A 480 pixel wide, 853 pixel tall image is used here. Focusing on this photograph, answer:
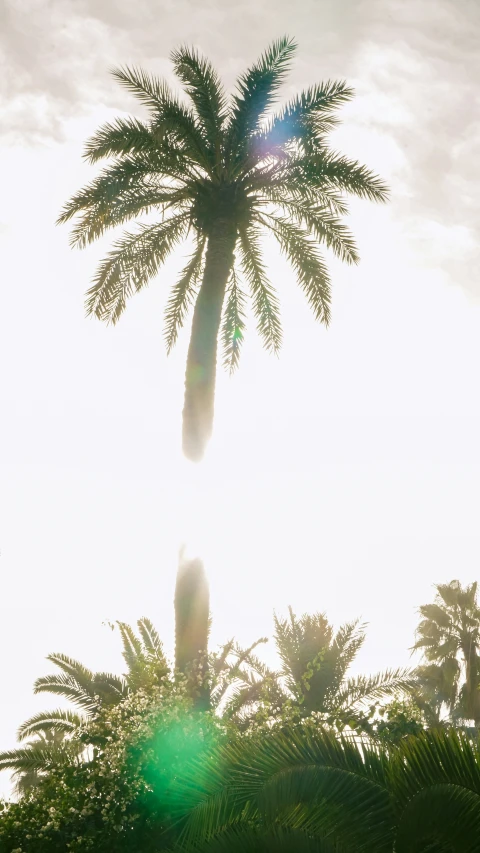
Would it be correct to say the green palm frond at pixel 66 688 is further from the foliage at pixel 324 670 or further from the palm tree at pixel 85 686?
the foliage at pixel 324 670

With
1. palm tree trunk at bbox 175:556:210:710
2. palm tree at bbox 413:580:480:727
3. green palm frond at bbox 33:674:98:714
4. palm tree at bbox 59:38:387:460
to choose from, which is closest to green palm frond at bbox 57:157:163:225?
palm tree at bbox 59:38:387:460

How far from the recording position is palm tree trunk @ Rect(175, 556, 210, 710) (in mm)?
12248

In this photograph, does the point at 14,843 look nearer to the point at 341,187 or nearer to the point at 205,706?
the point at 205,706

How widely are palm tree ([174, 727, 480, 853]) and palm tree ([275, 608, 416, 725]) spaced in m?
13.7

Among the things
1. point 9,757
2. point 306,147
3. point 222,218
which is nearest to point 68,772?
point 9,757

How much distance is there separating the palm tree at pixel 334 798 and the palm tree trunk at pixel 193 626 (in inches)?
215

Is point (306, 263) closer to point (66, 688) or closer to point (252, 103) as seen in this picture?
point (252, 103)

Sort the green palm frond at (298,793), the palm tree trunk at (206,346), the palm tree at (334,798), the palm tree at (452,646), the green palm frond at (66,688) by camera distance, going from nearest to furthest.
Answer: the palm tree at (334,798)
the green palm frond at (298,793)
the palm tree trunk at (206,346)
the green palm frond at (66,688)
the palm tree at (452,646)

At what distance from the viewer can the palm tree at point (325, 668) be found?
805 inches

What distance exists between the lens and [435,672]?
27.2 metres

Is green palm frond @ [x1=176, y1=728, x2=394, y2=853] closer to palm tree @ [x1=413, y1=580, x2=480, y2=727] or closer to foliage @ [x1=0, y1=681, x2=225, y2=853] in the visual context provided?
foliage @ [x1=0, y1=681, x2=225, y2=853]

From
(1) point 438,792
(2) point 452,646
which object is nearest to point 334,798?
(1) point 438,792

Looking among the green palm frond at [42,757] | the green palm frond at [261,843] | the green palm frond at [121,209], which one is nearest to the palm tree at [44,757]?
the green palm frond at [42,757]

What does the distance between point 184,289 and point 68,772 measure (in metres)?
11.2
